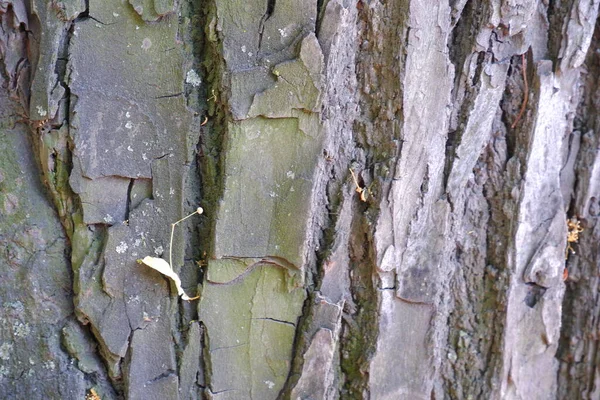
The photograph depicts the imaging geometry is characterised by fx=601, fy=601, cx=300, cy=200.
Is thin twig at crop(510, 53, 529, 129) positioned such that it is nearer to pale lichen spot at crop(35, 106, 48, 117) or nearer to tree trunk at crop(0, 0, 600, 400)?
tree trunk at crop(0, 0, 600, 400)

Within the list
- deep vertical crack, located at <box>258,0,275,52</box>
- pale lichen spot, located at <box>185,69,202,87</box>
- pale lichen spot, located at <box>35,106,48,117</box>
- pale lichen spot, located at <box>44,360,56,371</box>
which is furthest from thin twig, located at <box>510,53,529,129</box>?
pale lichen spot, located at <box>44,360,56,371</box>

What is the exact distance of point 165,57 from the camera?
4.41 ft

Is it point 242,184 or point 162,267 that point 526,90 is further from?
point 162,267

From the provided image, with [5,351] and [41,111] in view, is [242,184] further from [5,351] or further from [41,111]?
[5,351]

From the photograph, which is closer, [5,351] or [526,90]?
[5,351]

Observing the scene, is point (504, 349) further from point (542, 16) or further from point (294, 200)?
point (542, 16)

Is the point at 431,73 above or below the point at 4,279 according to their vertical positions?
above

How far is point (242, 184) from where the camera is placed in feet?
4.41

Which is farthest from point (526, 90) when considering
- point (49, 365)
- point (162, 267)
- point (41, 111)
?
point (49, 365)

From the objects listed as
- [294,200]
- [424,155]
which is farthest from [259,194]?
[424,155]

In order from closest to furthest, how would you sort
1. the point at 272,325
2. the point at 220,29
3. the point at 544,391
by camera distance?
the point at 220,29, the point at 272,325, the point at 544,391

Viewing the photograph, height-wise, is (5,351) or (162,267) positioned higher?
(162,267)

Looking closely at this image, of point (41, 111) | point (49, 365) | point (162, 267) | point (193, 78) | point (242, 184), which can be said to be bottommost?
point (49, 365)

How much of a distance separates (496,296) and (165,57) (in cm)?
102
